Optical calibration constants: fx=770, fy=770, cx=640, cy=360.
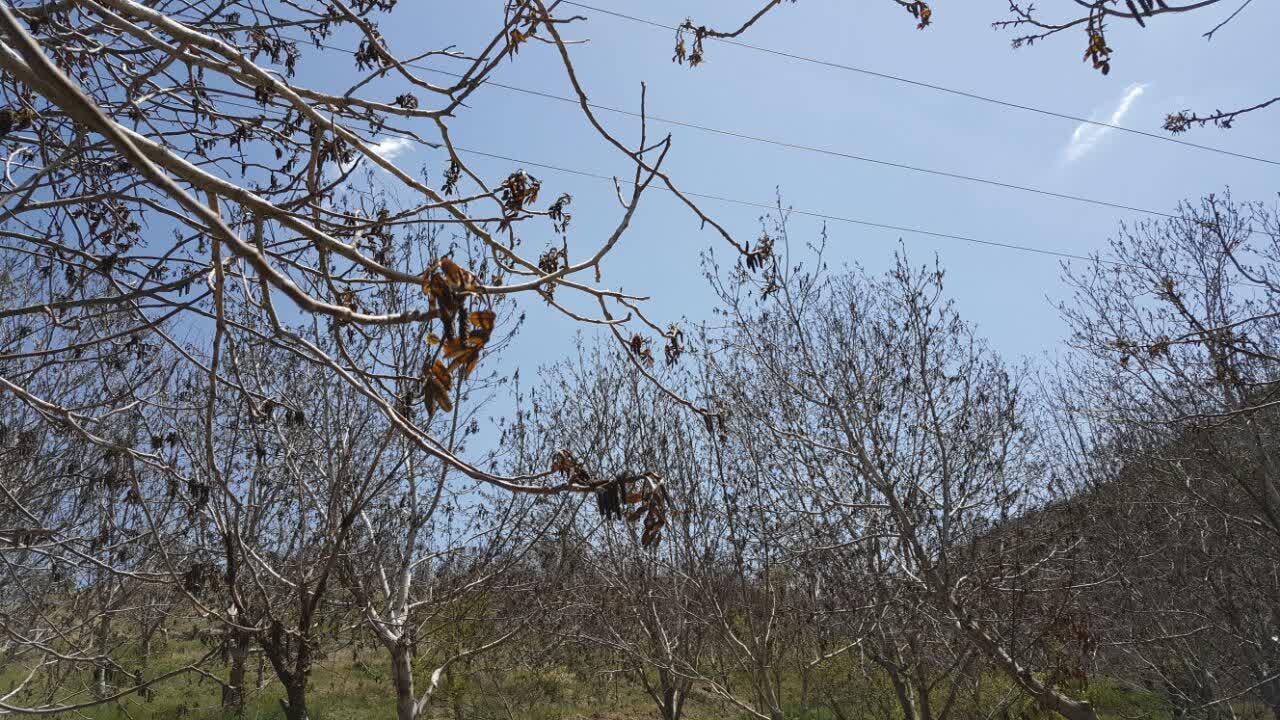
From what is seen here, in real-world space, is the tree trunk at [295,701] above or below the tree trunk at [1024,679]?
above

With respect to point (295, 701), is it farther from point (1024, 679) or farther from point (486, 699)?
point (486, 699)

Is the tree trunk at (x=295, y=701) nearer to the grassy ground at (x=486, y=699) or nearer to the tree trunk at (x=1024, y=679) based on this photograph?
the tree trunk at (x=1024, y=679)

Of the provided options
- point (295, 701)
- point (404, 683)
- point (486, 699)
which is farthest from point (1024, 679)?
point (486, 699)

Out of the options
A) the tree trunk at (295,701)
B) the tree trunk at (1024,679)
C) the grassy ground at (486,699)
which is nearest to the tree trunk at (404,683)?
the tree trunk at (295,701)

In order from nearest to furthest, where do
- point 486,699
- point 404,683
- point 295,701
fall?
point 295,701, point 404,683, point 486,699

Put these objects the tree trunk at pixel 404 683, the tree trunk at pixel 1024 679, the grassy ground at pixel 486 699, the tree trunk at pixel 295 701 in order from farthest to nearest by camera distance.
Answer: the grassy ground at pixel 486 699, the tree trunk at pixel 404 683, the tree trunk at pixel 1024 679, the tree trunk at pixel 295 701

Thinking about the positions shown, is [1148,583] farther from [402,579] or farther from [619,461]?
[402,579]

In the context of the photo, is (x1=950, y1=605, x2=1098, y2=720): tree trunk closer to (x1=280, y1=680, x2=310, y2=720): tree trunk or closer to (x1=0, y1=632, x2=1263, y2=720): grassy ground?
(x1=0, y1=632, x2=1263, y2=720): grassy ground

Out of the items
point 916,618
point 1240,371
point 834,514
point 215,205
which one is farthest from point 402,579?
point 1240,371

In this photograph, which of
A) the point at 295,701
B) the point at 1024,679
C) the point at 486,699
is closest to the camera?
the point at 295,701

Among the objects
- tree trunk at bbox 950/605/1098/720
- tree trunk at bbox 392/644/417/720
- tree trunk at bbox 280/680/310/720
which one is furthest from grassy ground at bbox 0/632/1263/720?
tree trunk at bbox 280/680/310/720

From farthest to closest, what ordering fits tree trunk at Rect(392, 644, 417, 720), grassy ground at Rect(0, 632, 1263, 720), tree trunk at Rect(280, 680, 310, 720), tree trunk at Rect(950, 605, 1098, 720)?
1. grassy ground at Rect(0, 632, 1263, 720)
2. tree trunk at Rect(392, 644, 417, 720)
3. tree trunk at Rect(950, 605, 1098, 720)
4. tree trunk at Rect(280, 680, 310, 720)

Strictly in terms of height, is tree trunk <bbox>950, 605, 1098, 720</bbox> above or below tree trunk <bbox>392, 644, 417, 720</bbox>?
below

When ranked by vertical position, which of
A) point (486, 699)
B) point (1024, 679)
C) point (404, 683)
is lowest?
point (1024, 679)
